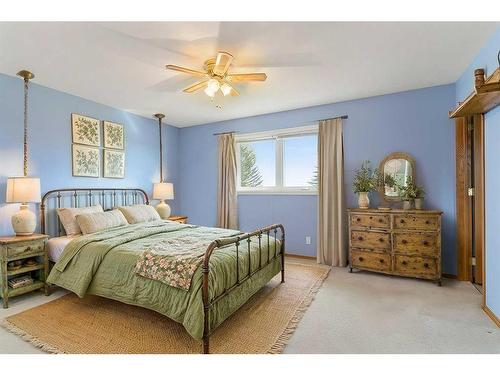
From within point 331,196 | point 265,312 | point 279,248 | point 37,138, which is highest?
point 37,138

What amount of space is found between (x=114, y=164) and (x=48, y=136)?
0.98m

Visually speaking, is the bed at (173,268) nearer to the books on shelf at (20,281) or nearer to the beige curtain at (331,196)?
the books on shelf at (20,281)

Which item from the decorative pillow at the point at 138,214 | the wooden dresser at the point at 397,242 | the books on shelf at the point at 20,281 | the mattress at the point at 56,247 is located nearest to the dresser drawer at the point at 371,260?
the wooden dresser at the point at 397,242

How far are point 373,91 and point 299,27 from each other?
6.68 feet

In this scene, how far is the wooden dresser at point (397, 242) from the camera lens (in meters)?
3.15

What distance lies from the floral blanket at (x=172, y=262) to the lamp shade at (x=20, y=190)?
5.08 feet

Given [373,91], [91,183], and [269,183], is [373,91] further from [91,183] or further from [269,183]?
[91,183]

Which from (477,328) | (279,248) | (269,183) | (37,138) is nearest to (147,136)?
(37,138)

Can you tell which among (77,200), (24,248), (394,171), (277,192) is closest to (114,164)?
(77,200)

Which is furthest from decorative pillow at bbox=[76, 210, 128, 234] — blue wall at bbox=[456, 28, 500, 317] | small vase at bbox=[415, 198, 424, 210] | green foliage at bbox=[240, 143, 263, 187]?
blue wall at bbox=[456, 28, 500, 317]

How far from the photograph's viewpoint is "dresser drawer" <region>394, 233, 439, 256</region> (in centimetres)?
315

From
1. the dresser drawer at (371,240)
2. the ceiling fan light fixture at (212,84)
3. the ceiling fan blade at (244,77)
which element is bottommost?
the dresser drawer at (371,240)

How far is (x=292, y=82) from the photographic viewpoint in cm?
332

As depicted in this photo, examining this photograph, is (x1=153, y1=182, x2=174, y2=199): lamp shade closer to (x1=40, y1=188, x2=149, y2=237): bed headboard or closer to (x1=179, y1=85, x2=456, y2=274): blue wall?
(x1=40, y1=188, x2=149, y2=237): bed headboard
